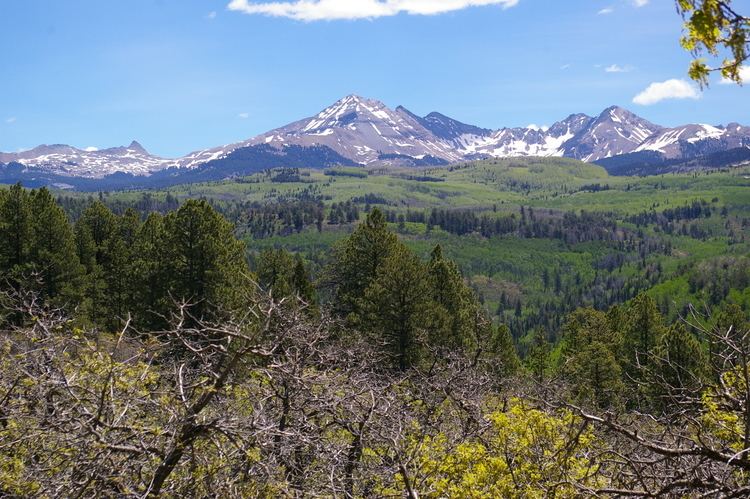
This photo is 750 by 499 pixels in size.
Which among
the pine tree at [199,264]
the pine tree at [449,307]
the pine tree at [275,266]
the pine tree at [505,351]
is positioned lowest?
the pine tree at [505,351]

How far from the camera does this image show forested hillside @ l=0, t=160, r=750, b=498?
23.6 feet

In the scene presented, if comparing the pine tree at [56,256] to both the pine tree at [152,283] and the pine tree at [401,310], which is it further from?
the pine tree at [401,310]

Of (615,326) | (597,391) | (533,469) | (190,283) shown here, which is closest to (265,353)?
(533,469)

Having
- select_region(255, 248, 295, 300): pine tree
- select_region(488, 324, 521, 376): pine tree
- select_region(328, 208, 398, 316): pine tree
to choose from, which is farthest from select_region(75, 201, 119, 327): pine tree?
select_region(488, 324, 521, 376): pine tree

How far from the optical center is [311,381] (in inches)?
375

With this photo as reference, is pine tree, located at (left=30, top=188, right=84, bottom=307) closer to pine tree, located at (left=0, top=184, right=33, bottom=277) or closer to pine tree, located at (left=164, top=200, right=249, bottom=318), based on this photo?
pine tree, located at (left=0, top=184, right=33, bottom=277)

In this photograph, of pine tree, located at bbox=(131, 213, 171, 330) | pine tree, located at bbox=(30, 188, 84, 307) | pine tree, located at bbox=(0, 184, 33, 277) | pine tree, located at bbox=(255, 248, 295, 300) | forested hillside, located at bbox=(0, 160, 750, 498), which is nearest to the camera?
forested hillside, located at bbox=(0, 160, 750, 498)

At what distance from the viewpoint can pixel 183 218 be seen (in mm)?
31734


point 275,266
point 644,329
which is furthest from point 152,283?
point 644,329

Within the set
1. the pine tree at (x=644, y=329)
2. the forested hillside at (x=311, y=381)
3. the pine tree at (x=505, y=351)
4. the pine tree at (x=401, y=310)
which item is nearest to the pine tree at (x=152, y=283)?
the forested hillside at (x=311, y=381)

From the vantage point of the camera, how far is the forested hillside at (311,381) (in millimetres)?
7199

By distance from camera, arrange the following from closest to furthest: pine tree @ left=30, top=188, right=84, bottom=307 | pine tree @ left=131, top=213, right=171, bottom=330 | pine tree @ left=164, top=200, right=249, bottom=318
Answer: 1. pine tree @ left=164, top=200, right=249, bottom=318
2. pine tree @ left=131, top=213, right=171, bottom=330
3. pine tree @ left=30, top=188, right=84, bottom=307

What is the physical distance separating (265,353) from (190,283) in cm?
2542

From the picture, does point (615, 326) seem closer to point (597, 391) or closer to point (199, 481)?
point (597, 391)
